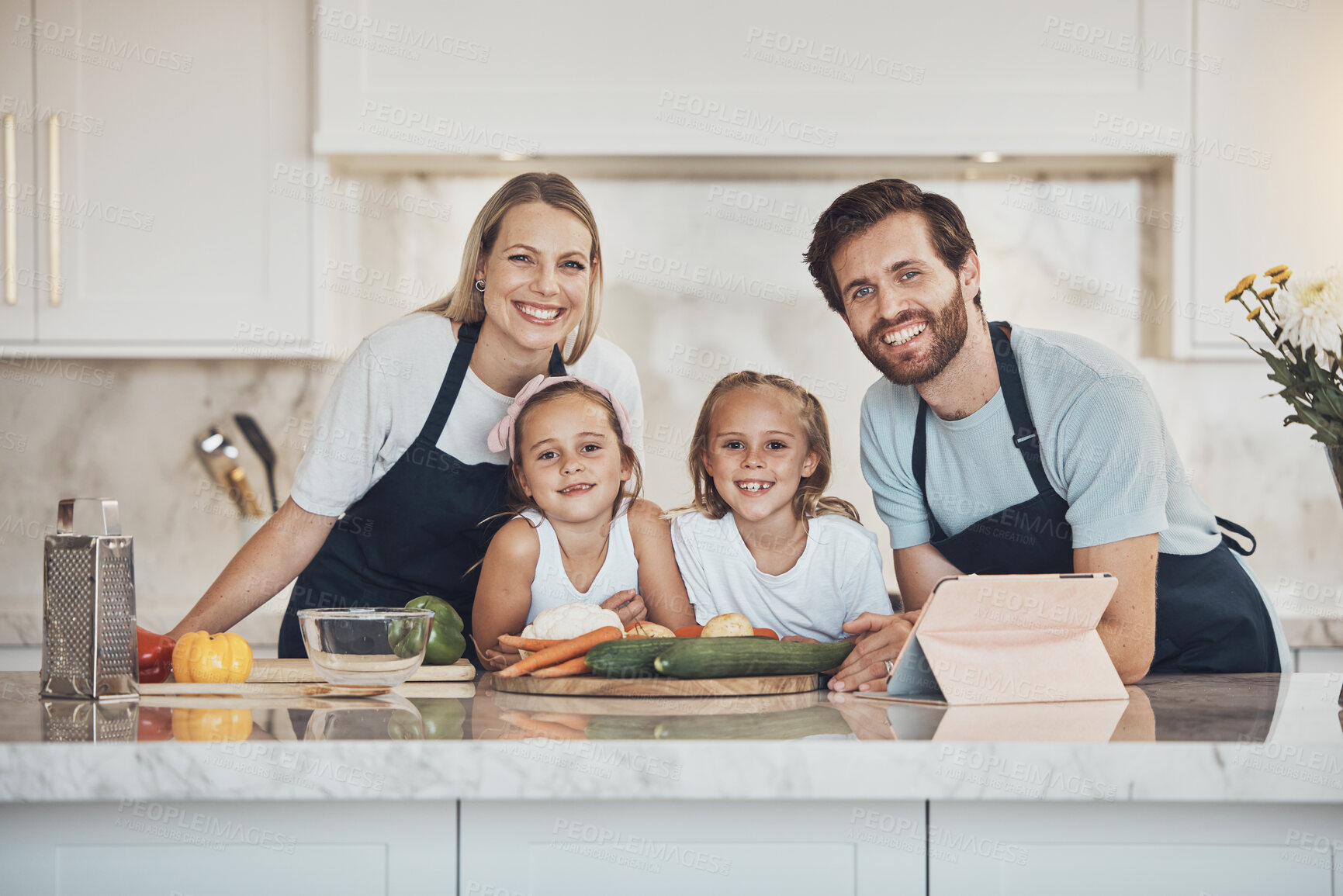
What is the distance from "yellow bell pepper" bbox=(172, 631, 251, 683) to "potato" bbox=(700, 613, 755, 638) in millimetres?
494

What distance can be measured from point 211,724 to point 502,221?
0.92 m

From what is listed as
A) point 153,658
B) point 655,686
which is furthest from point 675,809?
point 153,658

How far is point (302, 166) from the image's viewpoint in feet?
7.80

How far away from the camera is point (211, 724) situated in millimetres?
954

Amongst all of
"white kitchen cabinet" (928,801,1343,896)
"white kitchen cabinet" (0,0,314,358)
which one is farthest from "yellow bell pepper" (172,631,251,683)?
"white kitchen cabinet" (0,0,314,358)

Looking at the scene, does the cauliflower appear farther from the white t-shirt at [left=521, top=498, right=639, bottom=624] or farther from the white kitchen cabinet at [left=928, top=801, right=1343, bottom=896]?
the white kitchen cabinet at [left=928, top=801, right=1343, bottom=896]

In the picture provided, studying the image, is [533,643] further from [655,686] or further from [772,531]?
[772,531]

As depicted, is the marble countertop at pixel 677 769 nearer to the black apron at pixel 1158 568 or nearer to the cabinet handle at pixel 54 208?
the black apron at pixel 1158 568

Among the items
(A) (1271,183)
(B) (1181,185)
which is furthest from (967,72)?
(A) (1271,183)

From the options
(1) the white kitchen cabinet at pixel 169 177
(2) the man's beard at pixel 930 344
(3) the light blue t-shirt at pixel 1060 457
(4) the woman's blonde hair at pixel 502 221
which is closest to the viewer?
(3) the light blue t-shirt at pixel 1060 457

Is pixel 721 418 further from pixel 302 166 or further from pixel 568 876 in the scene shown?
pixel 302 166

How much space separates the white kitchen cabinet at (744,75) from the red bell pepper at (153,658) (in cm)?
131

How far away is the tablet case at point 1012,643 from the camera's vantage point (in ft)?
3.41

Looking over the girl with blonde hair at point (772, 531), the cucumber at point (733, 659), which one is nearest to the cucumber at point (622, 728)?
the cucumber at point (733, 659)
